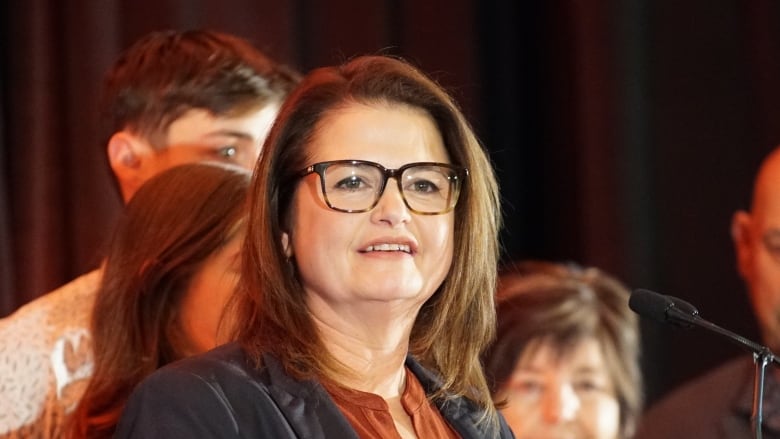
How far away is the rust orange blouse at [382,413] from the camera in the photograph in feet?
5.78

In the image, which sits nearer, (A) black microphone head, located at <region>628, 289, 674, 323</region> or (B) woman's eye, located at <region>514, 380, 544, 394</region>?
(A) black microphone head, located at <region>628, 289, 674, 323</region>

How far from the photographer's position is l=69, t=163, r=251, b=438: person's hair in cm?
225

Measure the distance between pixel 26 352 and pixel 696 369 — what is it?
2.14m

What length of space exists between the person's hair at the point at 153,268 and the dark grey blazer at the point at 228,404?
0.53 meters

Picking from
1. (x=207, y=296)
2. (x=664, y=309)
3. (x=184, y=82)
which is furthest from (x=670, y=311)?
(x=184, y=82)

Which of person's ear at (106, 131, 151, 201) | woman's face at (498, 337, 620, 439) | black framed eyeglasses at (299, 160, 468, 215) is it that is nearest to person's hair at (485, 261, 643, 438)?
woman's face at (498, 337, 620, 439)

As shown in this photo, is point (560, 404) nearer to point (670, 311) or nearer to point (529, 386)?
point (529, 386)

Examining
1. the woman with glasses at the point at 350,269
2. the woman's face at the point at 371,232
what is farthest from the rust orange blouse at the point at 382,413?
the woman's face at the point at 371,232

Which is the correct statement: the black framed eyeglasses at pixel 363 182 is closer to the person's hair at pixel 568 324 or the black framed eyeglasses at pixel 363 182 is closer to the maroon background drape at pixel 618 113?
the person's hair at pixel 568 324

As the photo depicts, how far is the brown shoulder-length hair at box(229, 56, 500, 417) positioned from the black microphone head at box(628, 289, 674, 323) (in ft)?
0.73

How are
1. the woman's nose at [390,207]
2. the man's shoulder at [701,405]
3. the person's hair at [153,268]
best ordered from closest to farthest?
1. the woman's nose at [390,207]
2. the person's hair at [153,268]
3. the man's shoulder at [701,405]

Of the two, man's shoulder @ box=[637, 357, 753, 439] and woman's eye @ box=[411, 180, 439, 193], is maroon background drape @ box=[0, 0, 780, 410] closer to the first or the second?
man's shoulder @ box=[637, 357, 753, 439]

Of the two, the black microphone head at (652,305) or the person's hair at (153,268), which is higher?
the black microphone head at (652,305)

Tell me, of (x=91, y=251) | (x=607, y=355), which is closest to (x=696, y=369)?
(x=607, y=355)
